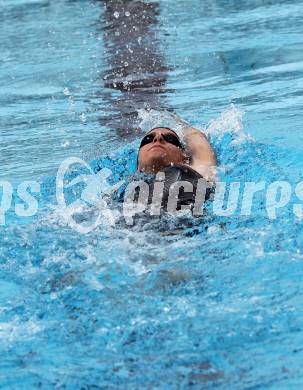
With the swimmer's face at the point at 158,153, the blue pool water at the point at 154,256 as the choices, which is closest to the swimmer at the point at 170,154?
the swimmer's face at the point at 158,153

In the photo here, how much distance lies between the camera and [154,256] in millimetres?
5285

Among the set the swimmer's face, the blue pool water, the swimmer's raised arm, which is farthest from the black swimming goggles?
the blue pool water

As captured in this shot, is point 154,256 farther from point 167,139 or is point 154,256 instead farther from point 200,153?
point 200,153

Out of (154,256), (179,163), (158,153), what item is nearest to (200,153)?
(179,163)

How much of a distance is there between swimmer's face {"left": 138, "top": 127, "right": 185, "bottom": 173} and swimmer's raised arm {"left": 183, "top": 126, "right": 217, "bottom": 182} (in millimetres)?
292

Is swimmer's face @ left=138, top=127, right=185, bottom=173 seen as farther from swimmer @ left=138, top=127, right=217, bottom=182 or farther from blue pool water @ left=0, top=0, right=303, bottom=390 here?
blue pool water @ left=0, top=0, right=303, bottom=390

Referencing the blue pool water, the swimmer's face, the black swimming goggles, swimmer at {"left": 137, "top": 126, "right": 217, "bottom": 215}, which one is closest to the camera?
the blue pool water

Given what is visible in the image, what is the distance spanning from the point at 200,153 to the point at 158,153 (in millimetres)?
738

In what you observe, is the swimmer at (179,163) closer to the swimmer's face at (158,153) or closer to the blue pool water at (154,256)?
the swimmer's face at (158,153)

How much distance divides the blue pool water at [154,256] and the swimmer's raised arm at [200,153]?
0.15 m

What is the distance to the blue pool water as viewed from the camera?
13.6 feet

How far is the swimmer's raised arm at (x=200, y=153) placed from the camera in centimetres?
743

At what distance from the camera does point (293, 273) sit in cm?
497

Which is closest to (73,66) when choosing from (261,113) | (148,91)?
(148,91)
